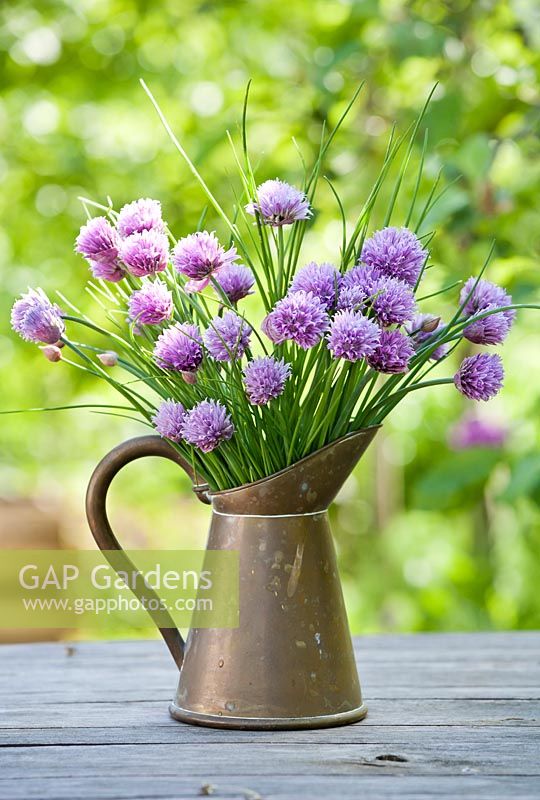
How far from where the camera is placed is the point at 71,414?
13.4 ft

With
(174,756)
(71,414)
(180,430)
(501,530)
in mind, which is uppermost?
(71,414)

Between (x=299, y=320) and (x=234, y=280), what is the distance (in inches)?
3.4

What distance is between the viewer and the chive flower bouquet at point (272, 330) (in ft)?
2.33

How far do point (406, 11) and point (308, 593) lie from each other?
4.90 ft

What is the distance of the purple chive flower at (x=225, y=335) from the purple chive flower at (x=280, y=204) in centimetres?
8

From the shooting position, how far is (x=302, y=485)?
763 millimetres

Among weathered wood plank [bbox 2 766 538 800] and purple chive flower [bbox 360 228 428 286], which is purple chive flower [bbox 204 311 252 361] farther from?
weathered wood plank [bbox 2 766 538 800]

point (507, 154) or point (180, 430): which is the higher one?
point (507, 154)

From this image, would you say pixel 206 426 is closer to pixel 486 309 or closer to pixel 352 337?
pixel 352 337

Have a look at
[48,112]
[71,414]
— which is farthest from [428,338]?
[71,414]

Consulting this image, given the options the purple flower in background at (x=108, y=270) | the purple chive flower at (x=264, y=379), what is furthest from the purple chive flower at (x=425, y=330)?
the purple flower in background at (x=108, y=270)

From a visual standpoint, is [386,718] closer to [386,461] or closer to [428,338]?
[428,338]

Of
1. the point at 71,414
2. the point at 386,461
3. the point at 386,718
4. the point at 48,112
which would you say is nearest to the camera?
the point at 386,718

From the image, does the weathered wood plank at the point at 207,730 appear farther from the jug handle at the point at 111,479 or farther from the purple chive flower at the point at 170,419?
the purple chive flower at the point at 170,419
